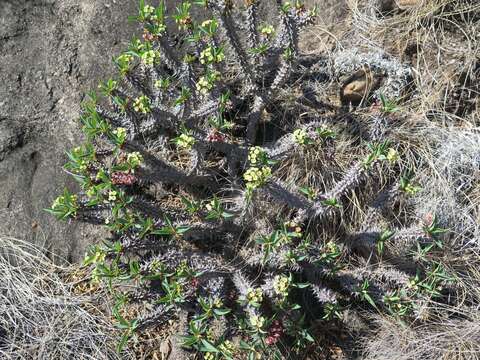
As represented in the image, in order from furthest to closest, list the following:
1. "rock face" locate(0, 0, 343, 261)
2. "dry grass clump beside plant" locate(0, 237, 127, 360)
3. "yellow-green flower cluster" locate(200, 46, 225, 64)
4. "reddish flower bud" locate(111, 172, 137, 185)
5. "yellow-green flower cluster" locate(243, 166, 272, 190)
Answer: "rock face" locate(0, 0, 343, 261) < "dry grass clump beside plant" locate(0, 237, 127, 360) < "yellow-green flower cluster" locate(200, 46, 225, 64) < "reddish flower bud" locate(111, 172, 137, 185) < "yellow-green flower cluster" locate(243, 166, 272, 190)

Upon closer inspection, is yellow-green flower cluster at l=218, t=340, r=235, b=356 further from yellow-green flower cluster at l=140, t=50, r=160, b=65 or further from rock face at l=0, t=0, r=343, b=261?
yellow-green flower cluster at l=140, t=50, r=160, b=65

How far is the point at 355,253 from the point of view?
3.50 metres

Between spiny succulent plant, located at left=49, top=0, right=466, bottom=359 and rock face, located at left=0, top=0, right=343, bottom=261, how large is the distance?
0.42 m

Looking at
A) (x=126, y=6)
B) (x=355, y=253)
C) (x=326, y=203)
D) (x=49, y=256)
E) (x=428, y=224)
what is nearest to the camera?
(x=326, y=203)

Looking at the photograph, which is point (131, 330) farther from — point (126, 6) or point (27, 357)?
point (126, 6)

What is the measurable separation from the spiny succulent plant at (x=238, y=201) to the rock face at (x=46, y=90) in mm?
416

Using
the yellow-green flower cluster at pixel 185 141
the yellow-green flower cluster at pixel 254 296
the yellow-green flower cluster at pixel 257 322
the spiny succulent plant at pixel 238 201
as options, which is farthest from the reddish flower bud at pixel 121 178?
the yellow-green flower cluster at pixel 257 322

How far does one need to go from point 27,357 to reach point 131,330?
3.56ft

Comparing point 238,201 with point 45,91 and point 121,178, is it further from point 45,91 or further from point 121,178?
point 45,91

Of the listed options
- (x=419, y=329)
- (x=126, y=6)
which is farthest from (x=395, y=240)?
(x=126, y=6)

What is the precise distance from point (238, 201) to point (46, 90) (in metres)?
1.91

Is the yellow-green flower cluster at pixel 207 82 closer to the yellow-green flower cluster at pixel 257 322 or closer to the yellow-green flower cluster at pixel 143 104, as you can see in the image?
the yellow-green flower cluster at pixel 143 104

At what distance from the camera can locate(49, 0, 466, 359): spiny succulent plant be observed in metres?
2.96

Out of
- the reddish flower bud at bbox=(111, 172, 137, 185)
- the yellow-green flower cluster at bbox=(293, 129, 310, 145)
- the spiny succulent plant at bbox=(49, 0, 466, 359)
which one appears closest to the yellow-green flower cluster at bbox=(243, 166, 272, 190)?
the spiny succulent plant at bbox=(49, 0, 466, 359)
